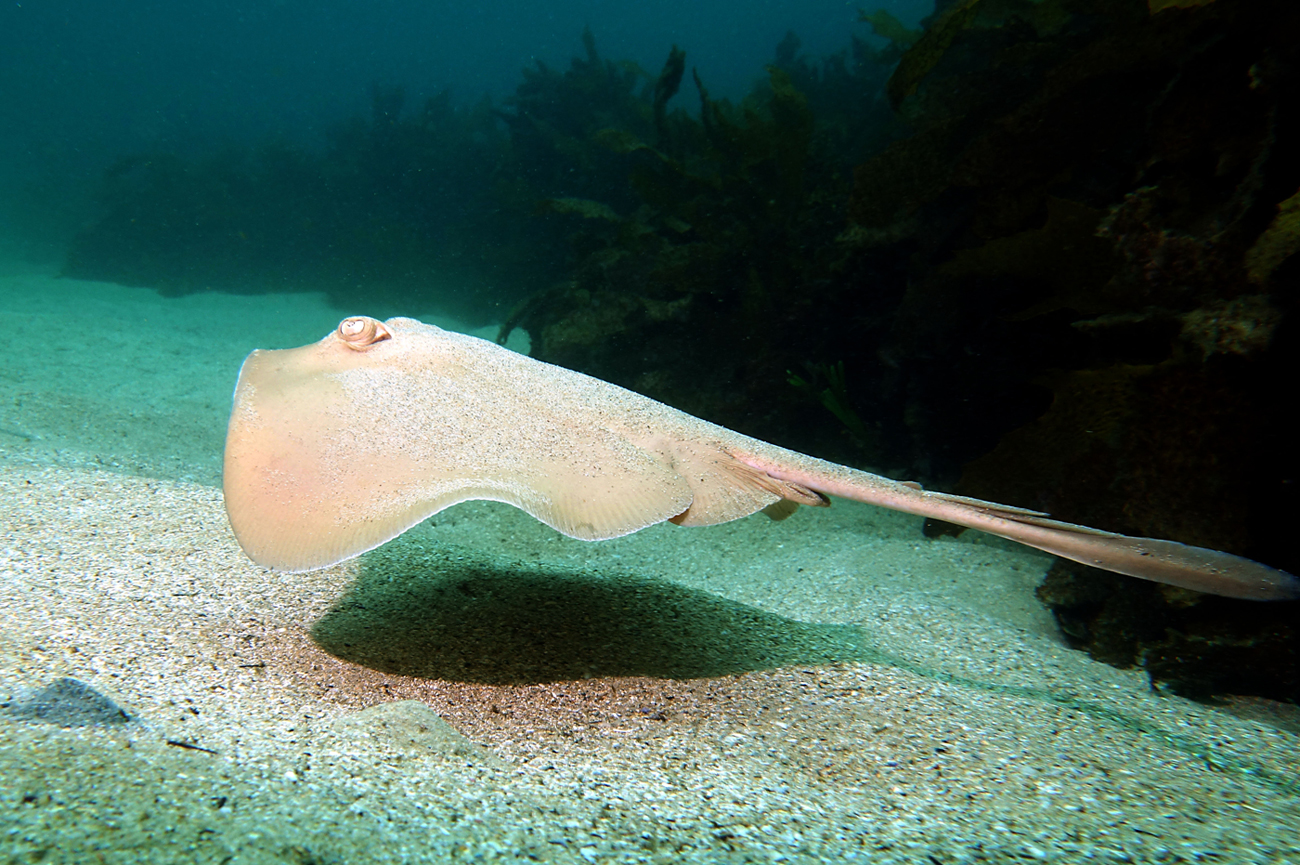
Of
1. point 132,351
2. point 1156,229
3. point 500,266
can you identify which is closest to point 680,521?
point 1156,229

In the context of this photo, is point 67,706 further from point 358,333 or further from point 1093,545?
point 1093,545

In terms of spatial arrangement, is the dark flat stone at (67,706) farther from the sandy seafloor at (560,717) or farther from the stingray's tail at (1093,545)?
the stingray's tail at (1093,545)

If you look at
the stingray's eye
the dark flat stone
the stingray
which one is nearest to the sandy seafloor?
the dark flat stone

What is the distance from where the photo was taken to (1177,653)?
2.65m

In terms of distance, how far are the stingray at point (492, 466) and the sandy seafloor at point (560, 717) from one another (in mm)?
533

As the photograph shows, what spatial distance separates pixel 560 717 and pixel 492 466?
0.84 meters

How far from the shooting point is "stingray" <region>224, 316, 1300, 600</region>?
64.4 inches

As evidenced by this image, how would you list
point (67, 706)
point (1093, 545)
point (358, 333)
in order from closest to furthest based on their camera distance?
1. point (67, 706)
2. point (1093, 545)
3. point (358, 333)

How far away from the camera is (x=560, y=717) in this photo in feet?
6.06

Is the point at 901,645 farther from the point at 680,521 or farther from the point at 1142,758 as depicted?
the point at 680,521

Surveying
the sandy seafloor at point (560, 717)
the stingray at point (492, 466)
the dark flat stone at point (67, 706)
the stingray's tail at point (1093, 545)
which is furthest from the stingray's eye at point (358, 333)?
the stingray's tail at point (1093, 545)

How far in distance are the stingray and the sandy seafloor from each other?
0.53 meters

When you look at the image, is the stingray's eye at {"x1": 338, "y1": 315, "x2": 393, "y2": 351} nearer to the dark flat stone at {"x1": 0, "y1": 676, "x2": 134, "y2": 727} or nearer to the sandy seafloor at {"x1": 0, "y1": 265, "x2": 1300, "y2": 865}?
the sandy seafloor at {"x1": 0, "y1": 265, "x2": 1300, "y2": 865}

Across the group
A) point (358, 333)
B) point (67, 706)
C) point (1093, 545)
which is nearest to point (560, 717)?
point (67, 706)
